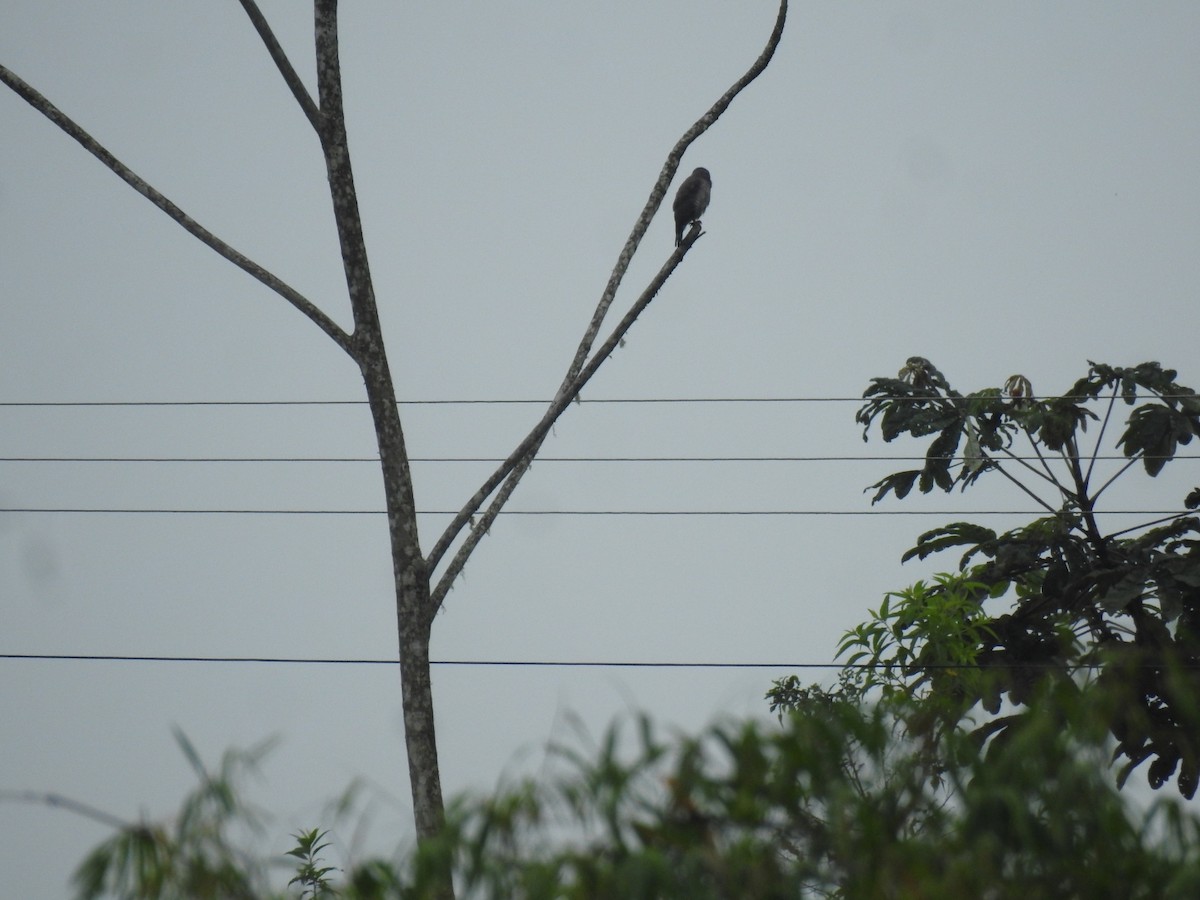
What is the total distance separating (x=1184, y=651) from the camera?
7.21 metres

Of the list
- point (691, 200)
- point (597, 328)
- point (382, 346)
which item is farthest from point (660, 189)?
point (691, 200)

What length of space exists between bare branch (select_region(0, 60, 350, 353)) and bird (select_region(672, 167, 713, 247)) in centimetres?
483

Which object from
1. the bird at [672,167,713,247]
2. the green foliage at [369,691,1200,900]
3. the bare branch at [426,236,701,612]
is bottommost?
the green foliage at [369,691,1200,900]

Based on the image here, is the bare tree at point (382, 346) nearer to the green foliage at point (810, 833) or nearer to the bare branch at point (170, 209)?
the bare branch at point (170, 209)

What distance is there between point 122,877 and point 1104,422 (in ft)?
22.4

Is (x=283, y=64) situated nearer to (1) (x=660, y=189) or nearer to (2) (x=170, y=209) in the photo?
(2) (x=170, y=209)

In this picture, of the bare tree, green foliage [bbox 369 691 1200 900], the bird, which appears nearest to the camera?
green foliage [bbox 369 691 1200 900]

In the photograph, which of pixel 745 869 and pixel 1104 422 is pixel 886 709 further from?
pixel 1104 422

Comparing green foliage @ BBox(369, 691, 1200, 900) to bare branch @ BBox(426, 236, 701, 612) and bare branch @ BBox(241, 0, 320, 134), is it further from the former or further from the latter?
bare branch @ BBox(241, 0, 320, 134)

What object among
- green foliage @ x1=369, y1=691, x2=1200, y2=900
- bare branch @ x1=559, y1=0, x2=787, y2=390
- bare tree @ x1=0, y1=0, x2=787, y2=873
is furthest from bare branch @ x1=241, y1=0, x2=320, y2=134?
green foliage @ x1=369, y1=691, x2=1200, y2=900

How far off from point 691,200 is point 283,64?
4.95 meters

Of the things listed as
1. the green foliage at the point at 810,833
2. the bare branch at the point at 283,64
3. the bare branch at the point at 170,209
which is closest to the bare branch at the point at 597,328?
the bare branch at the point at 170,209

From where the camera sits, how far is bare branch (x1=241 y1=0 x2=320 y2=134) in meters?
6.42

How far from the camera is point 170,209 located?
6.55 m
